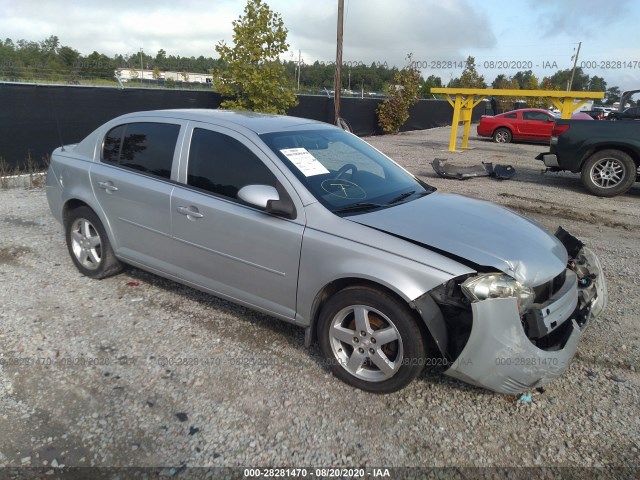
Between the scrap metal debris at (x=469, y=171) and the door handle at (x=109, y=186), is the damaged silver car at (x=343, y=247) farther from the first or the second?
the scrap metal debris at (x=469, y=171)

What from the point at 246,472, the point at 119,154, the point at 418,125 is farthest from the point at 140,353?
the point at 418,125

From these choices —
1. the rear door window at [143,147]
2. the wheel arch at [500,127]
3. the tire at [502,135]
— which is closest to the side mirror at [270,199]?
the rear door window at [143,147]

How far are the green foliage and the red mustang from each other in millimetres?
3835

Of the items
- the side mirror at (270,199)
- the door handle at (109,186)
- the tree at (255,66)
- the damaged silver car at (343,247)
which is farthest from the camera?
the tree at (255,66)

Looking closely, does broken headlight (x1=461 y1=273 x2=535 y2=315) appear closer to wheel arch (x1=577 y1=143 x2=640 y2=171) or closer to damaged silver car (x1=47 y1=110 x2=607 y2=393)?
damaged silver car (x1=47 y1=110 x2=607 y2=393)

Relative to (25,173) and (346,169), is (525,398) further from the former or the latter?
(25,173)

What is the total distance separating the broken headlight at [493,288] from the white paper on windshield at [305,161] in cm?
134

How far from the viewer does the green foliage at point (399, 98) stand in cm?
2261

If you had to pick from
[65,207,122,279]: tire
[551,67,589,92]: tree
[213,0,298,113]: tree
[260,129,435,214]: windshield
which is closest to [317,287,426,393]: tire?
[260,129,435,214]: windshield

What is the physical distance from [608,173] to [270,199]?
8.39m

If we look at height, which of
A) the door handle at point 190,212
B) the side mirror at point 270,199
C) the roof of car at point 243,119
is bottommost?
the door handle at point 190,212

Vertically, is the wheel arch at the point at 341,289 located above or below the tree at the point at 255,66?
below

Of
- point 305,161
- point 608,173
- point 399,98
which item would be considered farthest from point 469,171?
point 399,98

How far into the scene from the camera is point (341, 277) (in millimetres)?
2959
